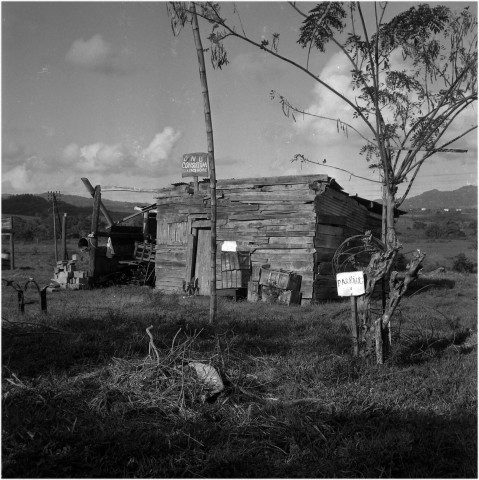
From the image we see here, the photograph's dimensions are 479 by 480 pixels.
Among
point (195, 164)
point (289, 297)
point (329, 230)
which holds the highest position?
point (195, 164)

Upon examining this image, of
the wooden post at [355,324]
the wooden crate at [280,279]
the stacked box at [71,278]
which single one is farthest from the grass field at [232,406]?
the stacked box at [71,278]

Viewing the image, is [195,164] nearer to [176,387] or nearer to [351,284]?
[351,284]

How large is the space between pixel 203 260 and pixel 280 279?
128 inches

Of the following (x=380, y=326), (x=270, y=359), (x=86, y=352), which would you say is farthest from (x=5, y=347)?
(x=380, y=326)

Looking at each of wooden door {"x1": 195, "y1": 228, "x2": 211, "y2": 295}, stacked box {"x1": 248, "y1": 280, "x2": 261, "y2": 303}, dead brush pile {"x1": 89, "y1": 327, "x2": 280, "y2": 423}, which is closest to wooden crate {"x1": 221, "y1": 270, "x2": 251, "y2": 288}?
stacked box {"x1": 248, "y1": 280, "x2": 261, "y2": 303}

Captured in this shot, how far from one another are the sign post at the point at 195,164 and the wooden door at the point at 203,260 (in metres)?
2.00

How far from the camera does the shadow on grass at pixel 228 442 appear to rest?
12.2 ft

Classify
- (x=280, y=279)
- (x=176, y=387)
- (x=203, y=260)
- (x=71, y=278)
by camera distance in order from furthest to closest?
1. (x=71, y=278)
2. (x=203, y=260)
3. (x=280, y=279)
4. (x=176, y=387)

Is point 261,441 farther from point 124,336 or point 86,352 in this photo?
point 124,336

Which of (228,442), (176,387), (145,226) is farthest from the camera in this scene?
(145,226)

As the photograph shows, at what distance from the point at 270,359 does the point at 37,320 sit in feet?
12.8

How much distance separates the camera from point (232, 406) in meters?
4.85

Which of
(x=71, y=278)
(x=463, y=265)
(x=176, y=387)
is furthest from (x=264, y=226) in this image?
(x=463, y=265)

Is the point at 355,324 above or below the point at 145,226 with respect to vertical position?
below
